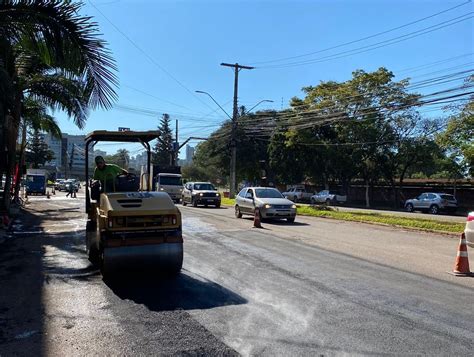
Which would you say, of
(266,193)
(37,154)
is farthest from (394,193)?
(37,154)

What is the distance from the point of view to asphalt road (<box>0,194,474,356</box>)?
17.2ft

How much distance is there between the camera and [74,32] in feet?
28.6

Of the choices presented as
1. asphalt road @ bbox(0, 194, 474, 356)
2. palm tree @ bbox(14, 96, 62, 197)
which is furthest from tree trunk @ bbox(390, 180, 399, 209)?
asphalt road @ bbox(0, 194, 474, 356)

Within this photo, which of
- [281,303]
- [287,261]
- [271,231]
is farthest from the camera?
[271,231]

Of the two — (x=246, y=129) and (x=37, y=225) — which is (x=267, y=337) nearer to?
(x=37, y=225)

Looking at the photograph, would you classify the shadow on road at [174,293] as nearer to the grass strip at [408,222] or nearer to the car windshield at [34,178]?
the grass strip at [408,222]

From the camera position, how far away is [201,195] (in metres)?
32.5

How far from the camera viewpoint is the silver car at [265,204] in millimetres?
20750

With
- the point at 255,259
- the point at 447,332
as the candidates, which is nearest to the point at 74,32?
the point at 255,259

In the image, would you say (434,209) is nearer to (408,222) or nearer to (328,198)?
(328,198)

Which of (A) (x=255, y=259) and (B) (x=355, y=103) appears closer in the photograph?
(A) (x=255, y=259)

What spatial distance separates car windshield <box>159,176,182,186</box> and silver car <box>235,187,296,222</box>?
1645cm

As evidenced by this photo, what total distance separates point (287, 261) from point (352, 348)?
215 inches

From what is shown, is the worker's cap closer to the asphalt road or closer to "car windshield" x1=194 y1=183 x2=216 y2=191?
the asphalt road
